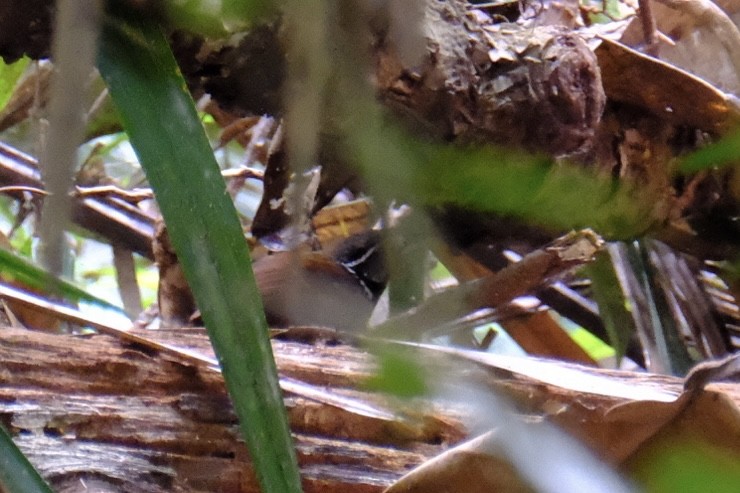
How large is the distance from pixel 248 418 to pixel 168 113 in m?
0.11

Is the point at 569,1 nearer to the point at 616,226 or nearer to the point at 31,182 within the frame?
the point at 616,226

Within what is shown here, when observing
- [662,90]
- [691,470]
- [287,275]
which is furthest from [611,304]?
[691,470]

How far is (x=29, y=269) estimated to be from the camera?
0.33 m

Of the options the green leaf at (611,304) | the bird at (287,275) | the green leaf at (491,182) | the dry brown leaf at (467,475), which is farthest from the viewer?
the green leaf at (611,304)

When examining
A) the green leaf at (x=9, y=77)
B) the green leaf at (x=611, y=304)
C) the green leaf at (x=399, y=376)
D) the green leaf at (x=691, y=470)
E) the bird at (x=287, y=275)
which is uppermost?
the green leaf at (x=399, y=376)

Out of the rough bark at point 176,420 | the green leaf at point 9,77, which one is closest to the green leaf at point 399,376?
the rough bark at point 176,420

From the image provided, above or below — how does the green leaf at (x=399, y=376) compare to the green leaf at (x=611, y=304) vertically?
above

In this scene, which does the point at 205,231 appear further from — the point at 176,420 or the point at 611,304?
the point at 611,304

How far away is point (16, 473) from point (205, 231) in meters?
0.11

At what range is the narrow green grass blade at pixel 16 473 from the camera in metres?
0.28

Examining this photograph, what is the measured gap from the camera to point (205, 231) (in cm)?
27

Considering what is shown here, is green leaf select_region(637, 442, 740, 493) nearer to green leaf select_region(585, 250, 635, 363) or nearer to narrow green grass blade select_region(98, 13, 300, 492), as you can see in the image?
narrow green grass blade select_region(98, 13, 300, 492)

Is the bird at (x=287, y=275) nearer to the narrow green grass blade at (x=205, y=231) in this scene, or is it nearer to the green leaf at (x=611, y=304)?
the narrow green grass blade at (x=205, y=231)

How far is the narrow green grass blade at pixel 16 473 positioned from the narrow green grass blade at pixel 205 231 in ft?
0.27
